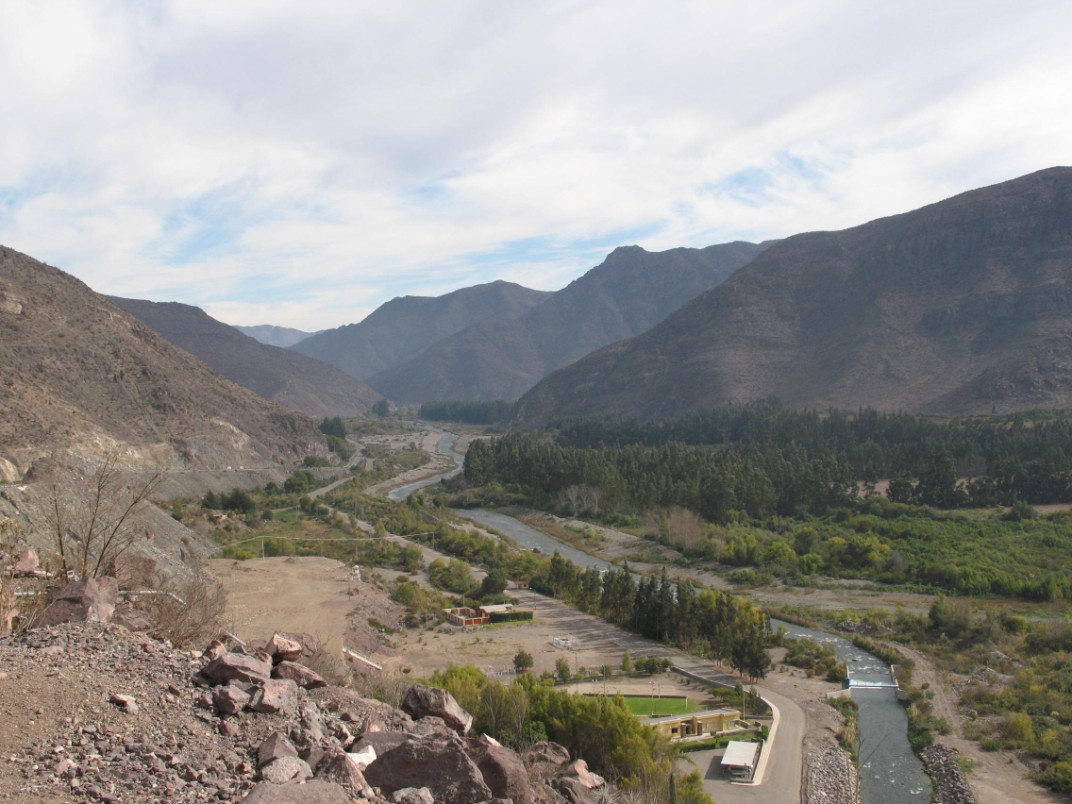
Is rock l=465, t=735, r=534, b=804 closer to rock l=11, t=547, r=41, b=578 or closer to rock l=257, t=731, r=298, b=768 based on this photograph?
rock l=257, t=731, r=298, b=768

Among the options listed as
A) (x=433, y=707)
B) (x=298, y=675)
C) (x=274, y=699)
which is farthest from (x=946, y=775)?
(x=274, y=699)

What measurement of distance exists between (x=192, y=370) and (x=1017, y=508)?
83.5 m

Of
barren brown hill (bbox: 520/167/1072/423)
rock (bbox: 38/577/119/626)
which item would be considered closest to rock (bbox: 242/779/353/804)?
rock (bbox: 38/577/119/626)

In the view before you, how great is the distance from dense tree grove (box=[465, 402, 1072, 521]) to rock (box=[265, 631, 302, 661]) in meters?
60.3

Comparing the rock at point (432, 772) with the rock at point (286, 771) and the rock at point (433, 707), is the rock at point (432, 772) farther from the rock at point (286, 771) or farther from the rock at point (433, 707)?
the rock at point (433, 707)

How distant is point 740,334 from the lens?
16675 cm

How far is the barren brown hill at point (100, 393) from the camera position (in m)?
59.7

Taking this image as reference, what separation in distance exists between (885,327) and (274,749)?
153573 millimetres

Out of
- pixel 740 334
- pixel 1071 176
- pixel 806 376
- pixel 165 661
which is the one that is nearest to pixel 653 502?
pixel 165 661

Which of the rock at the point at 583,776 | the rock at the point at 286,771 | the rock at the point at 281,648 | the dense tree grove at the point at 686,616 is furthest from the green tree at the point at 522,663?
the rock at the point at 286,771

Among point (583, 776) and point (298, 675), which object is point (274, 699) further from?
point (583, 776)

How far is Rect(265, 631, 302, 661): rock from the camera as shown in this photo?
529 inches

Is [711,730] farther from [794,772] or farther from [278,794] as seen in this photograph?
[278,794]

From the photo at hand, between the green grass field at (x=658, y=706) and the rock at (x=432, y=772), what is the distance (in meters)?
20.8
